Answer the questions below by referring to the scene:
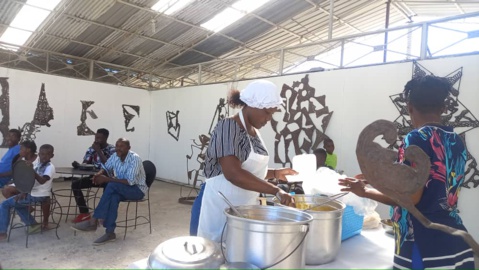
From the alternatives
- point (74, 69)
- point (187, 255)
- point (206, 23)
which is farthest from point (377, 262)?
point (74, 69)

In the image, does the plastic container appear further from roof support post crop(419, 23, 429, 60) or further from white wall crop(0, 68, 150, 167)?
white wall crop(0, 68, 150, 167)

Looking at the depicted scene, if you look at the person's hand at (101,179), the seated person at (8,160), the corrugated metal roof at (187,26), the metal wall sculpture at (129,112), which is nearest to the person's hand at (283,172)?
the person's hand at (101,179)

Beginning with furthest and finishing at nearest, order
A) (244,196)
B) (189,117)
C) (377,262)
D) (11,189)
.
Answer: (189,117) < (11,189) < (244,196) < (377,262)

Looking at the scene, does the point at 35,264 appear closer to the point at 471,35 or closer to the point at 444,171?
the point at 444,171

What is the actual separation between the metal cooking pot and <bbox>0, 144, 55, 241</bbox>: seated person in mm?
3300

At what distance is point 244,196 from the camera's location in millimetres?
1590

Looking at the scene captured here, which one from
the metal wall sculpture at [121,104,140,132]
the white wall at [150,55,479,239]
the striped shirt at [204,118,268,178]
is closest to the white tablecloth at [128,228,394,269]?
the striped shirt at [204,118,268,178]

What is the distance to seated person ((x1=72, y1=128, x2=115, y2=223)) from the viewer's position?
4375 mm

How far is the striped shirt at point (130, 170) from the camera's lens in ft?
12.4

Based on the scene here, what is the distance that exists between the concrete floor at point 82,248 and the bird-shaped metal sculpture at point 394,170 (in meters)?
2.75

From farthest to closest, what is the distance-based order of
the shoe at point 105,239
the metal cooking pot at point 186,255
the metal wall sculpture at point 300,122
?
1. the metal wall sculpture at point 300,122
2. the shoe at point 105,239
3. the metal cooking pot at point 186,255

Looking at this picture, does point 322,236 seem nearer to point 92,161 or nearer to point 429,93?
point 429,93

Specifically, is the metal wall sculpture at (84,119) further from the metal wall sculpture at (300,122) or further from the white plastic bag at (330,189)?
the white plastic bag at (330,189)

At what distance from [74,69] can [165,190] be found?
437 centimetres
